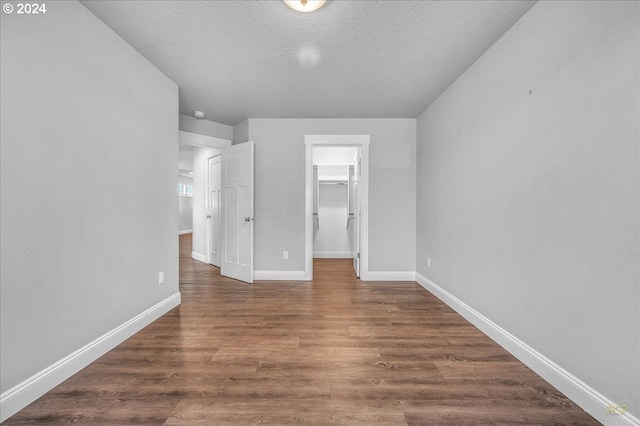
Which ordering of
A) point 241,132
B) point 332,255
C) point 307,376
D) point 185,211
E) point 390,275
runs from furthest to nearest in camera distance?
point 185,211
point 332,255
point 241,132
point 390,275
point 307,376

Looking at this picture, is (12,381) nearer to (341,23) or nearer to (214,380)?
(214,380)

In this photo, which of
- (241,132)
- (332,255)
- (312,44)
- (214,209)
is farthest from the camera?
(332,255)

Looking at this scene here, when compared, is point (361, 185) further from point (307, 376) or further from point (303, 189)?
point (307, 376)

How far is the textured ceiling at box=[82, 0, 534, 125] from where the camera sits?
65.2 inches

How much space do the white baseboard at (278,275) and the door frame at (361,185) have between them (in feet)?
0.36

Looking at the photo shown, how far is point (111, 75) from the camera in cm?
188

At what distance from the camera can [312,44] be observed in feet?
6.53

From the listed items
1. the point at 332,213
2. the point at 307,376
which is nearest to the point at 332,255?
the point at 332,213

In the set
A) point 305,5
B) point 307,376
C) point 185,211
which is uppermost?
point 305,5

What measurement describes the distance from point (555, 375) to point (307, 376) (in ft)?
4.93

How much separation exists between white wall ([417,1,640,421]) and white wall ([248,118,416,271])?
4.28ft

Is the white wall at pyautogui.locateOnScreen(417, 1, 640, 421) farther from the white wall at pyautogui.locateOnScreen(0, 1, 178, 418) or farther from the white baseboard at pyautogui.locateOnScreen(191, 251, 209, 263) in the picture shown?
the white baseboard at pyautogui.locateOnScreen(191, 251, 209, 263)

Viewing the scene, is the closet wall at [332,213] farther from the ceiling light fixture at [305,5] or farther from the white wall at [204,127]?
the ceiling light fixture at [305,5]

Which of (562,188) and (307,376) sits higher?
(562,188)
